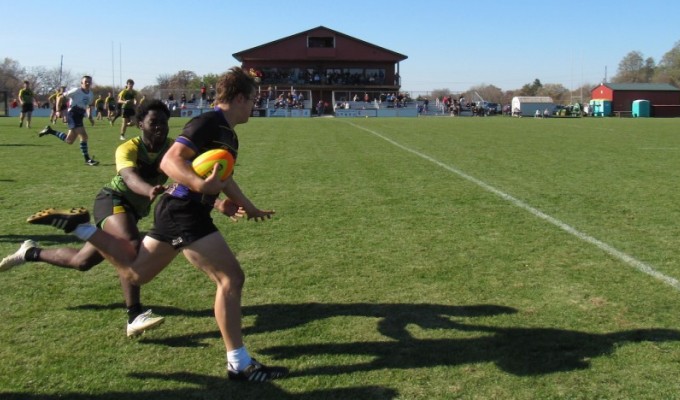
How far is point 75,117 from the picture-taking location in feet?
48.0

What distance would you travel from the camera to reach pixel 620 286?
524 cm

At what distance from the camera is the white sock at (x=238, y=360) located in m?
3.65

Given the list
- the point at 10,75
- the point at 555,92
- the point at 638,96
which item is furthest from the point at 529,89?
the point at 10,75

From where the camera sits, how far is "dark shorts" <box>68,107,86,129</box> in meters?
14.5

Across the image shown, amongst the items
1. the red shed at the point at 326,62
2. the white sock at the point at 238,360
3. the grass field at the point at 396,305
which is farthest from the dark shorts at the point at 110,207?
the red shed at the point at 326,62

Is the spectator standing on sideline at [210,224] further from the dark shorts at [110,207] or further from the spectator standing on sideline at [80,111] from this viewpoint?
the spectator standing on sideline at [80,111]

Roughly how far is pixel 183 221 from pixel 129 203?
1360 millimetres

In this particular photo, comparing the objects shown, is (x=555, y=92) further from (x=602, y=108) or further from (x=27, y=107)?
(x=27, y=107)

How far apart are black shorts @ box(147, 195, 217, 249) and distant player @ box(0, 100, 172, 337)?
0.70 metres

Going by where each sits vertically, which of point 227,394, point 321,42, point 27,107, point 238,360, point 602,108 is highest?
point 321,42

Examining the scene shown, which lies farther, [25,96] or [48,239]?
[25,96]

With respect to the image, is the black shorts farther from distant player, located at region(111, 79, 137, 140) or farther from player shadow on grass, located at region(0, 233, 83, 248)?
distant player, located at region(111, 79, 137, 140)

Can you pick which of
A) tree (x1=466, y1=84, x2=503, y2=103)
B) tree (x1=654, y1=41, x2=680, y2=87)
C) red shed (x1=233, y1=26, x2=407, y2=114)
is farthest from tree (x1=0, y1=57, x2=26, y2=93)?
tree (x1=654, y1=41, x2=680, y2=87)

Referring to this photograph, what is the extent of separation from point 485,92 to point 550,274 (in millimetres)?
112161
